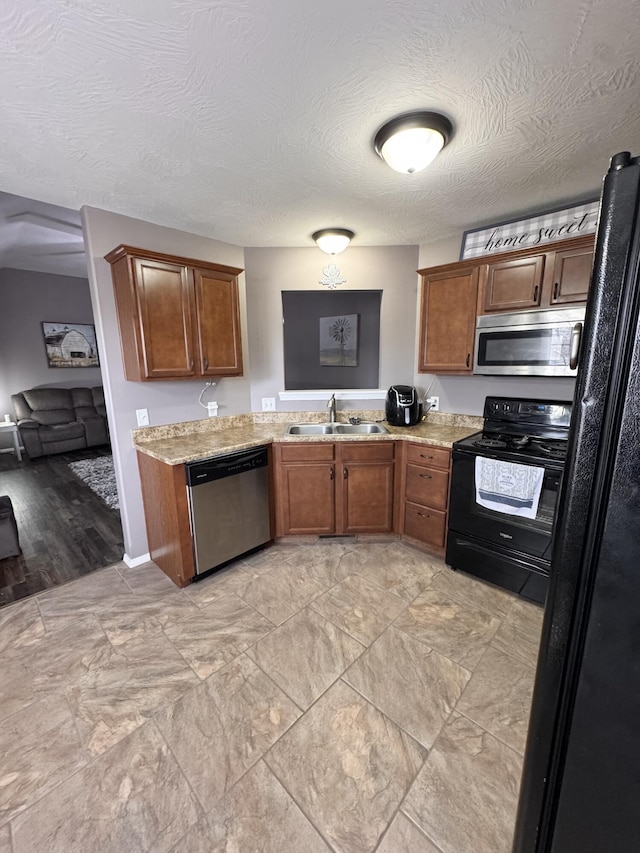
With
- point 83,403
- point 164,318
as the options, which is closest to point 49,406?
point 83,403

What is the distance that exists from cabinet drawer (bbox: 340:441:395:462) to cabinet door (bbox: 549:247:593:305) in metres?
1.44

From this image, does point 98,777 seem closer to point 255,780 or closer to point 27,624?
point 255,780

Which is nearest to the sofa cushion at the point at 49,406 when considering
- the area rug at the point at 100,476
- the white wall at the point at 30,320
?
the white wall at the point at 30,320

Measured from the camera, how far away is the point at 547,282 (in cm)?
224

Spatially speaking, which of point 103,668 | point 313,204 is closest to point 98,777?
point 103,668

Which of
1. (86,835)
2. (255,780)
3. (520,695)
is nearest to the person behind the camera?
(86,835)

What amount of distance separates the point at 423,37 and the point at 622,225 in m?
1.22

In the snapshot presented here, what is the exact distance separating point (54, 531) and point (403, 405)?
3.23m

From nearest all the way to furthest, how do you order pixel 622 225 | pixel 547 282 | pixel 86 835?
pixel 622 225 → pixel 86 835 → pixel 547 282

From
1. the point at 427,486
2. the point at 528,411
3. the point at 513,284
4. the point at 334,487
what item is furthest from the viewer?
the point at 334,487

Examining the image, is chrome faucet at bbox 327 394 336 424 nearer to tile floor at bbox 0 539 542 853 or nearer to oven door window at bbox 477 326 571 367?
oven door window at bbox 477 326 571 367

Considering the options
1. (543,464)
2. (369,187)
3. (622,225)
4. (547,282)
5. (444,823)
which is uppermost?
(369,187)

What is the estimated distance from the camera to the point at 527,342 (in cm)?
232

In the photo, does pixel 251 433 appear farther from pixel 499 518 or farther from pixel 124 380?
pixel 499 518
